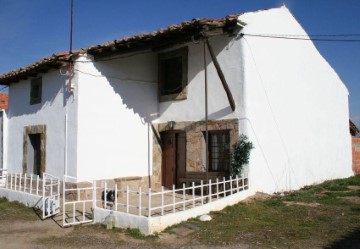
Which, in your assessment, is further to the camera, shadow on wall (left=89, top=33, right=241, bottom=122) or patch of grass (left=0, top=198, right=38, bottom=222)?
shadow on wall (left=89, top=33, right=241, bottom=122)

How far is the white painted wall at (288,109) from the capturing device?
979 cm

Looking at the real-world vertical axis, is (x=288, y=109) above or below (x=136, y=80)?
below

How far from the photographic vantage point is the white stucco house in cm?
961

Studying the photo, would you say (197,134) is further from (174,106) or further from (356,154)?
(356,154)

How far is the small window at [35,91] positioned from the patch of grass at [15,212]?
3514 mm

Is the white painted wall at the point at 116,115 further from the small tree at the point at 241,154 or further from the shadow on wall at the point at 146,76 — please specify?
the small tree at the point at 241,154

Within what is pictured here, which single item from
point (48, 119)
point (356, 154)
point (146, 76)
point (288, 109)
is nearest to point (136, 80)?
point (146, 76)

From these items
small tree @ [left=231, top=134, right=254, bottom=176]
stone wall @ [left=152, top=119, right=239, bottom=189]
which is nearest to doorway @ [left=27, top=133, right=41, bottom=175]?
stone wall @ [left=152, top=119, right=239, bottom=189]

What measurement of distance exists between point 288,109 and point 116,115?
18.2 feet

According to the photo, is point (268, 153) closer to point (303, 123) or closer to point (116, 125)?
point (303, 123)

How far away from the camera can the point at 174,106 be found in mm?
11055

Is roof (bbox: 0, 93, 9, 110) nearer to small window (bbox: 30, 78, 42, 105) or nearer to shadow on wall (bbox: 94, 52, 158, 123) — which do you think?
small window (bbox: 30, 78, 42, 105)

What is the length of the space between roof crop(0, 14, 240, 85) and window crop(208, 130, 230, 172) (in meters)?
2.89

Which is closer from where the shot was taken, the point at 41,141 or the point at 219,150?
the point at 219,150
